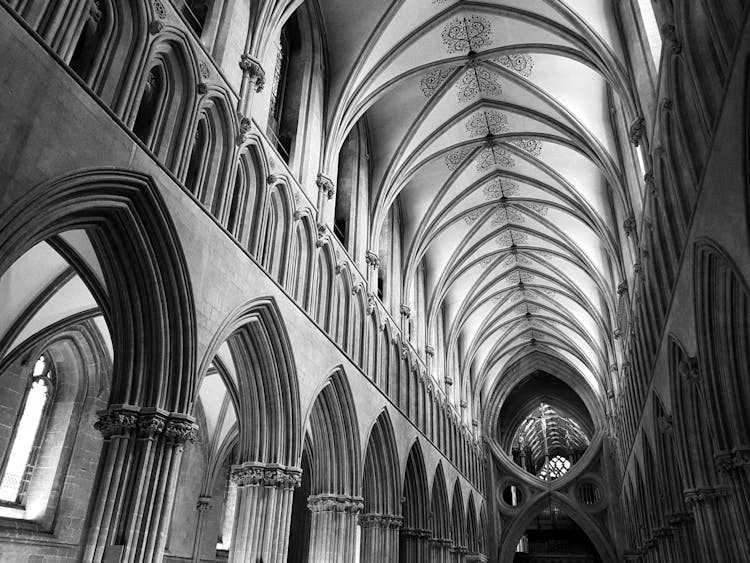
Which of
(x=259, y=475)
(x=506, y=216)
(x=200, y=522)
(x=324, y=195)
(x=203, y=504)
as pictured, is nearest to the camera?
(x=259, y=475)

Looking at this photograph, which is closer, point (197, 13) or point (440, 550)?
point (197, 13)

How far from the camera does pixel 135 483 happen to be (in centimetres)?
712

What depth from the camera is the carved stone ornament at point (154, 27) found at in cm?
795

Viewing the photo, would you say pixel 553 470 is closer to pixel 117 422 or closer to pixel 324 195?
pixel 324 195

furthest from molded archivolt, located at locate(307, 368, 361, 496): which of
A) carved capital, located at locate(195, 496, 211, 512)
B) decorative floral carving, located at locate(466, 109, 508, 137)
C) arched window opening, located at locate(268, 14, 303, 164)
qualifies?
decorative floral carving, located at locate(466, 109, 508, 137)

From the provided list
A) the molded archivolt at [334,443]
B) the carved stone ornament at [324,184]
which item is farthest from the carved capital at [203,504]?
the carved stone ornament at [324,184]

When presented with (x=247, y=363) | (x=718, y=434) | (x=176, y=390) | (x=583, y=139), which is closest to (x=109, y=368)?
(x=247, y=363)

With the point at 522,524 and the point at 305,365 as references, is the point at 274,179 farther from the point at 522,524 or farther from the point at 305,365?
the point at 522,524

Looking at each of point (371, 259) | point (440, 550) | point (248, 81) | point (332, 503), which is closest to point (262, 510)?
point (332, 503)

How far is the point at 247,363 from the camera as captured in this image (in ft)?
34.4

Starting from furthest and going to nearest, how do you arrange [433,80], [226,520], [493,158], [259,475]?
1. [493,158]
2. [226,520]
3. [433,80]
4. [259,475]

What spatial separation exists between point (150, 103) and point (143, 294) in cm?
254

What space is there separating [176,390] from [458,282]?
61.4 ft

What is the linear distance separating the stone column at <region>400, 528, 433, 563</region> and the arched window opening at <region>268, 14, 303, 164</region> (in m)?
11.8
